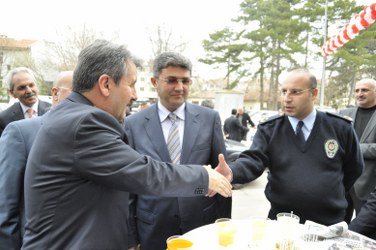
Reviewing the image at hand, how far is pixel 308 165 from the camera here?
7.83ft

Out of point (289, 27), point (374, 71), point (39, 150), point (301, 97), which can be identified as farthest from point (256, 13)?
point (39, 150)

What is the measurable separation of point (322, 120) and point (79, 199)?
199cm

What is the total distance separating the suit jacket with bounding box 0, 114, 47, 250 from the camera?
6.07 feet

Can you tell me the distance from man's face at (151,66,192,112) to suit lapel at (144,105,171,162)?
12 centimetres

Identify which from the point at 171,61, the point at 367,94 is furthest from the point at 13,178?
the point at 367,94

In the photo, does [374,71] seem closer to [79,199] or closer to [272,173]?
[272,173]

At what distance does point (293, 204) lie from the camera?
238 cm

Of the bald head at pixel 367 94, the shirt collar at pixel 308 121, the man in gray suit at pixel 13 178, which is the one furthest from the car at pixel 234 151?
the man in gray suit at pixel 13 178

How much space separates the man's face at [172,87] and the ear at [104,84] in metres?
0.95

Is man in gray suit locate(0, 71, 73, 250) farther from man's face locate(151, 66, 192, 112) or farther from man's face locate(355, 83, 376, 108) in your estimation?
man's face locate(355, 83, 376, 108)

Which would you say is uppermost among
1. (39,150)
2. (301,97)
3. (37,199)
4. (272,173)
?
(301,97)

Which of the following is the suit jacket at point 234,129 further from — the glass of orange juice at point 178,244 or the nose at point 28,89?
the glass of orange juice at point 178,244

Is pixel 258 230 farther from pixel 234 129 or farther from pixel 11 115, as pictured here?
pixel 234 129

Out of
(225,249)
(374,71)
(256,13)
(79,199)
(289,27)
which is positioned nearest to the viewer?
(79,199)
